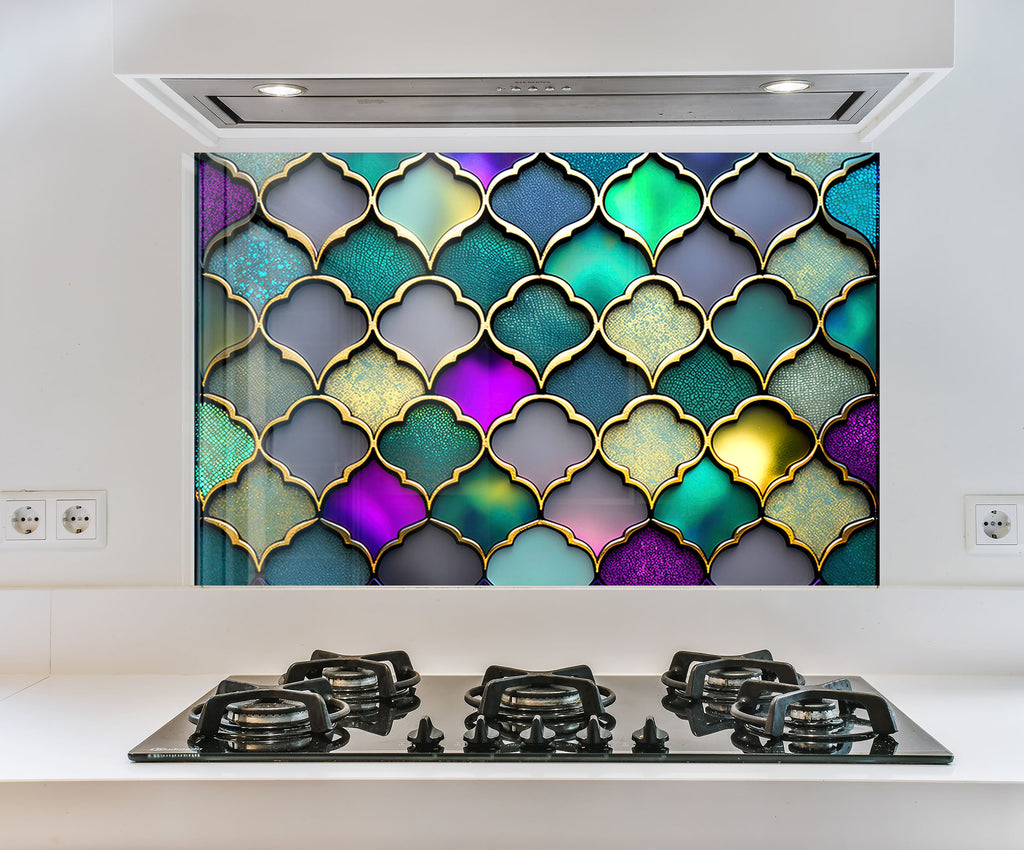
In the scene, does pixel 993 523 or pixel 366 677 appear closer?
pixel 366 677

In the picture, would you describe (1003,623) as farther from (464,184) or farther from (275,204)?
(275,204)

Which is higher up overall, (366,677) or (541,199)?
(541,199)

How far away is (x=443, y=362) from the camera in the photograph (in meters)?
1.44

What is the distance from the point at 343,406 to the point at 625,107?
2.22ft

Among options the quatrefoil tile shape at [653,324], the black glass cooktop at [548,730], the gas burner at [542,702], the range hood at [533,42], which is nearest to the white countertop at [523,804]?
the black glass cooktop at [548,730]

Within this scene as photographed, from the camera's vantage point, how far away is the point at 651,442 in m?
1.44

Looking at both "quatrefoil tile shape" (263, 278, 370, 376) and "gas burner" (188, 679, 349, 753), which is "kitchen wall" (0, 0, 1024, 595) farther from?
"gas burner" (188, 679, 349, 753)

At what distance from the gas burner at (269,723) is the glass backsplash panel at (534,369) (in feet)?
1.33

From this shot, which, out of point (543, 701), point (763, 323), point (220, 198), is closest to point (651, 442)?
point (763, 323)

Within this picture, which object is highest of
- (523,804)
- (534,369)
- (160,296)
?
(160,296)

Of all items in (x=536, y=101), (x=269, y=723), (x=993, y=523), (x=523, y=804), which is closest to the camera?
(x=523, y=804)

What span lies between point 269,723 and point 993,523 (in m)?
1.18

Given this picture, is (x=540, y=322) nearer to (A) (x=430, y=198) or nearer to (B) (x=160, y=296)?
(A) (x=430, y=198)

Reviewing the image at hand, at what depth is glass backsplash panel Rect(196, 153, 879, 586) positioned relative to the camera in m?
1.43
